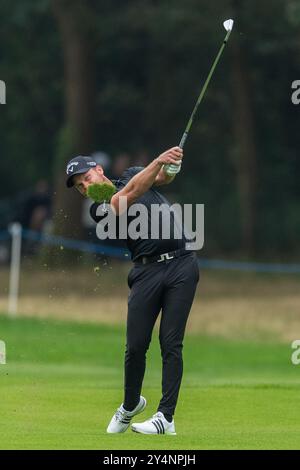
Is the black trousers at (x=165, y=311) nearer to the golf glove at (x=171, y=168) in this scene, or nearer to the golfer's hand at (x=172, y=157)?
the golf glove at (x=171, y=168)

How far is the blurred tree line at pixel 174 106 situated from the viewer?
4141 centimetres

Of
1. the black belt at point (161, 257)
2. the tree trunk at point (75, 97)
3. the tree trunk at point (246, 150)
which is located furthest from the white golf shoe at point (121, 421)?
the tree trunk at point (246, 150)

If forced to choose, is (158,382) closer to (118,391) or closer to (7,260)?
(118,391)

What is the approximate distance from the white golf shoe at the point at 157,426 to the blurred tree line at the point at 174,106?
2952cm

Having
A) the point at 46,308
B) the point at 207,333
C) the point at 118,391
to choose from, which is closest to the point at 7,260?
the point at 46,308

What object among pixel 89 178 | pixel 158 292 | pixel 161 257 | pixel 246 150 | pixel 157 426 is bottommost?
pixel 157 426

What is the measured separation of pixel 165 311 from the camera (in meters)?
10.7

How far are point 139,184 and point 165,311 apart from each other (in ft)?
3.17

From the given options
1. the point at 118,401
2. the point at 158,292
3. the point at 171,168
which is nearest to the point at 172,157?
the point at 171,168

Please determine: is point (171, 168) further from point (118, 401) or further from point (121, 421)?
point (118, 401)

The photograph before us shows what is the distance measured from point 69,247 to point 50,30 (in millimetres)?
16878

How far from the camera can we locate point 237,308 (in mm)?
30641
